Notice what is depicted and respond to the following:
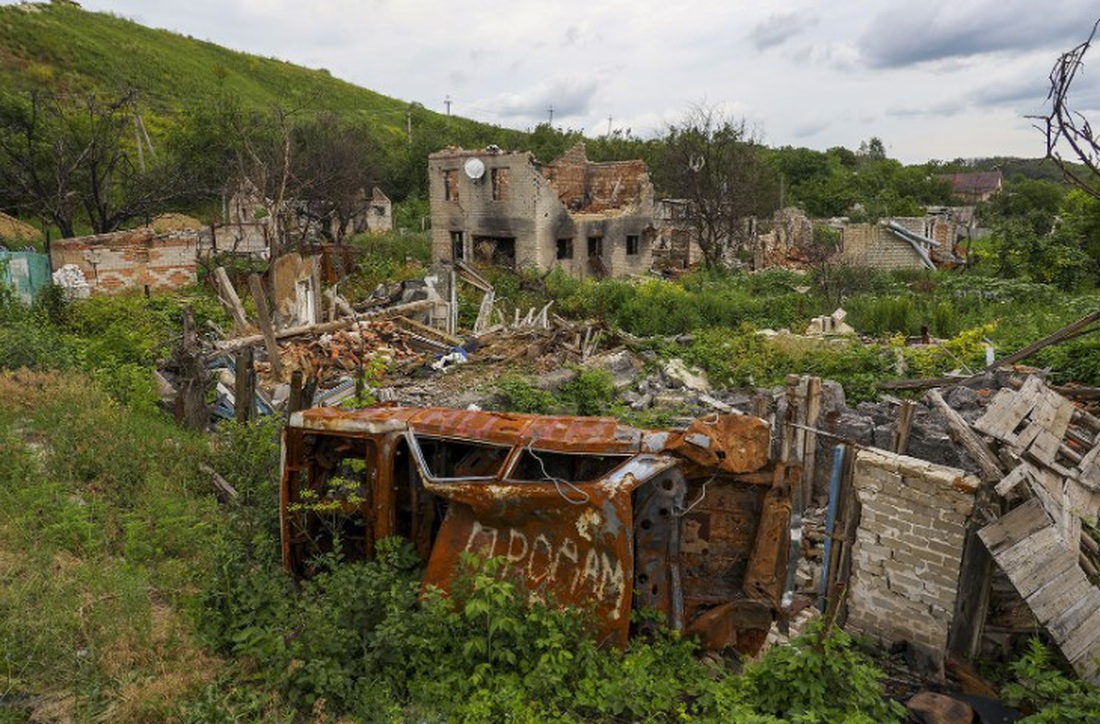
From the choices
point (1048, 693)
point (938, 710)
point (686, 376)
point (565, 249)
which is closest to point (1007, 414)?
point (1048, 693)

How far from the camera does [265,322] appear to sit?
9953 mm

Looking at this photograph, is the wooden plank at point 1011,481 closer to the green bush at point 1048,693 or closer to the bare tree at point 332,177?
the green bush at point 1048,693

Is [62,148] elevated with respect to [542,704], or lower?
elevated

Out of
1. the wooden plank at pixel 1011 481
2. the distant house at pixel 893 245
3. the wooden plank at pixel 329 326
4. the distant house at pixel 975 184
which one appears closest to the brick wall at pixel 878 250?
the distant house at pixel 893 245

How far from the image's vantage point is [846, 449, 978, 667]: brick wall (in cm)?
522

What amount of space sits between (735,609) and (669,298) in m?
12.5

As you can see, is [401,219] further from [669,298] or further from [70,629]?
[70,629]

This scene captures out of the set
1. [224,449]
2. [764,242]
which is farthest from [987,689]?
[764,242]

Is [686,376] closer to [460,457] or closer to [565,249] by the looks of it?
[460,457]

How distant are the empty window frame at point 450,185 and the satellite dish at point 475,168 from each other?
0.81 m

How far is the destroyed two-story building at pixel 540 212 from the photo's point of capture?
2120 centimetres

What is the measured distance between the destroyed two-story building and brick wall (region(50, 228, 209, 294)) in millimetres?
7500

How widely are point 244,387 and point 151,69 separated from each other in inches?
1724

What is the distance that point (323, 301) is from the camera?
49.2 ft
